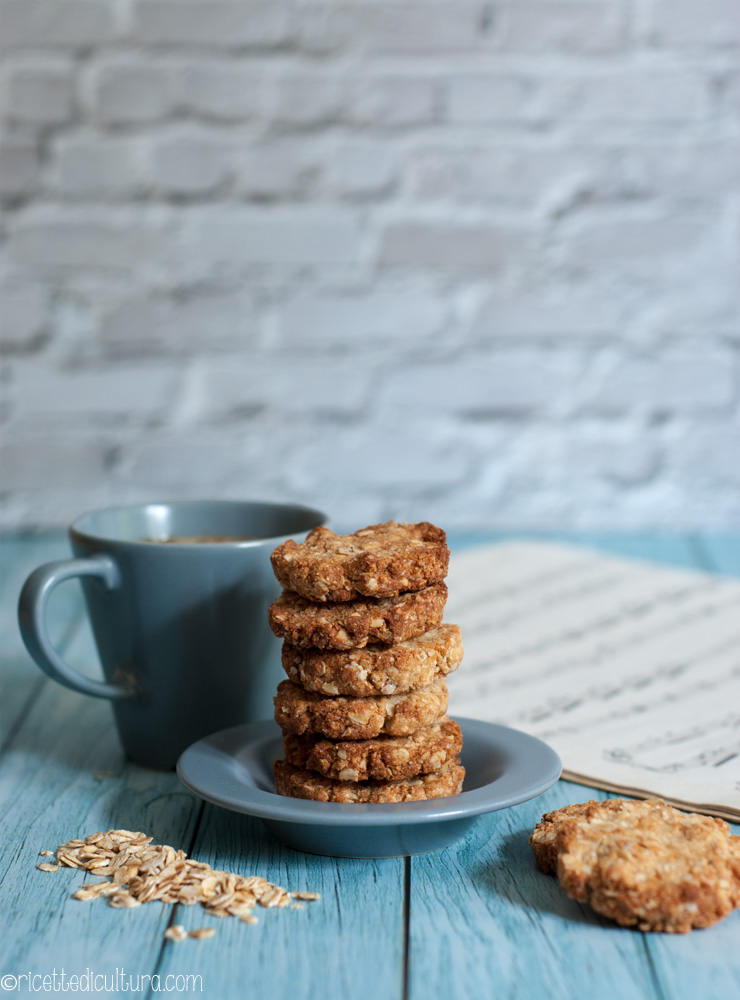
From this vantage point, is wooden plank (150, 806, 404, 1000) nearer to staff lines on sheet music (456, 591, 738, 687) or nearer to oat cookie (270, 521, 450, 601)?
oat cookie (270, 521, 450, 601)

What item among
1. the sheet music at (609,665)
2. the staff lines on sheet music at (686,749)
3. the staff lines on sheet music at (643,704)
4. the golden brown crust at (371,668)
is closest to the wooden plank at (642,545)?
the sheet music at (609,665)

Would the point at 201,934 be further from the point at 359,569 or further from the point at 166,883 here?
the point at 359,569

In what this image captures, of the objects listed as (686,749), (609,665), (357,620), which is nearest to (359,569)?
(357,620)

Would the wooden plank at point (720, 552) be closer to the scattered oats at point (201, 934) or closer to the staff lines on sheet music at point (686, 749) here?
the staff lines on sheet music at point (686, 749)

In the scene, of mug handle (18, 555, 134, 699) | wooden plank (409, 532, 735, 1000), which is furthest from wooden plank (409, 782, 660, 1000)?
mug handle (18, 555, 134, 699)

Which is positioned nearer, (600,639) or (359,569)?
(359,569)

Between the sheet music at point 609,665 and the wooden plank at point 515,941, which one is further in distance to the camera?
the sheet music at point 609,665

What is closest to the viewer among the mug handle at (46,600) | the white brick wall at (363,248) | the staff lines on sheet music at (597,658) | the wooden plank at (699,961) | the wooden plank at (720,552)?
the wooden plank at (699,961)

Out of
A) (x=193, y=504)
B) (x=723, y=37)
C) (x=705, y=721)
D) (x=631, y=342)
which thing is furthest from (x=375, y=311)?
(x=705, y=721)
